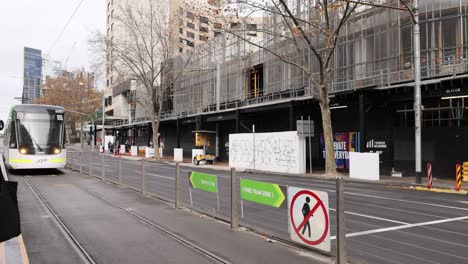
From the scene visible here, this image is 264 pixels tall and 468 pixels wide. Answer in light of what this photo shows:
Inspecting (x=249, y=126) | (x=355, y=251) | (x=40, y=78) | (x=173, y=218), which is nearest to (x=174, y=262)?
(x=355, y=251)

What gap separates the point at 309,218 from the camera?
6.28 metres

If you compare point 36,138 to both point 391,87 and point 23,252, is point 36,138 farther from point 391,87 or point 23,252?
point 391,87

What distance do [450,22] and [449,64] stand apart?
2.95m

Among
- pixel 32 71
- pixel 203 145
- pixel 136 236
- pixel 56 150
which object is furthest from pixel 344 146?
pixel 32 71

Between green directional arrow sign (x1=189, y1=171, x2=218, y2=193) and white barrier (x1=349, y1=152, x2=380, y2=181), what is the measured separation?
15017mm

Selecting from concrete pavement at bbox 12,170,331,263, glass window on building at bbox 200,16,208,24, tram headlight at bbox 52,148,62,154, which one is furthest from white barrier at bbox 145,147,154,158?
concrete pavement at bbox 12,170,331,263

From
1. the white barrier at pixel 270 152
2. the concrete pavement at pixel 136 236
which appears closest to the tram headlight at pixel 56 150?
the concrete pavement at pixel 136 236

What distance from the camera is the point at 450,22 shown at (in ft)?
80.1

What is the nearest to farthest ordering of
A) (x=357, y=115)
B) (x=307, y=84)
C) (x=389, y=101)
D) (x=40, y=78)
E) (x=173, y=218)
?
(x=173, y=218) < (x=389, y=101) < (x=357, y=115) < (x=307, y=84) < (x=40, y=78)

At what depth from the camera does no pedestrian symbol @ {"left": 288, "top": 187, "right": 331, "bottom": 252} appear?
19.5 feet

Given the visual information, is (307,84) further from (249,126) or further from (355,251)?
(355,251)

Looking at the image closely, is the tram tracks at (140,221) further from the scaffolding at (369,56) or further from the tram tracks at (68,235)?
the scaffolding at (369,56)

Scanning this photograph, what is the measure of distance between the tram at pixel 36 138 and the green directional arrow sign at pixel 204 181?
1362 cm

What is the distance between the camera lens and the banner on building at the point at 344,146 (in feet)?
94.9
